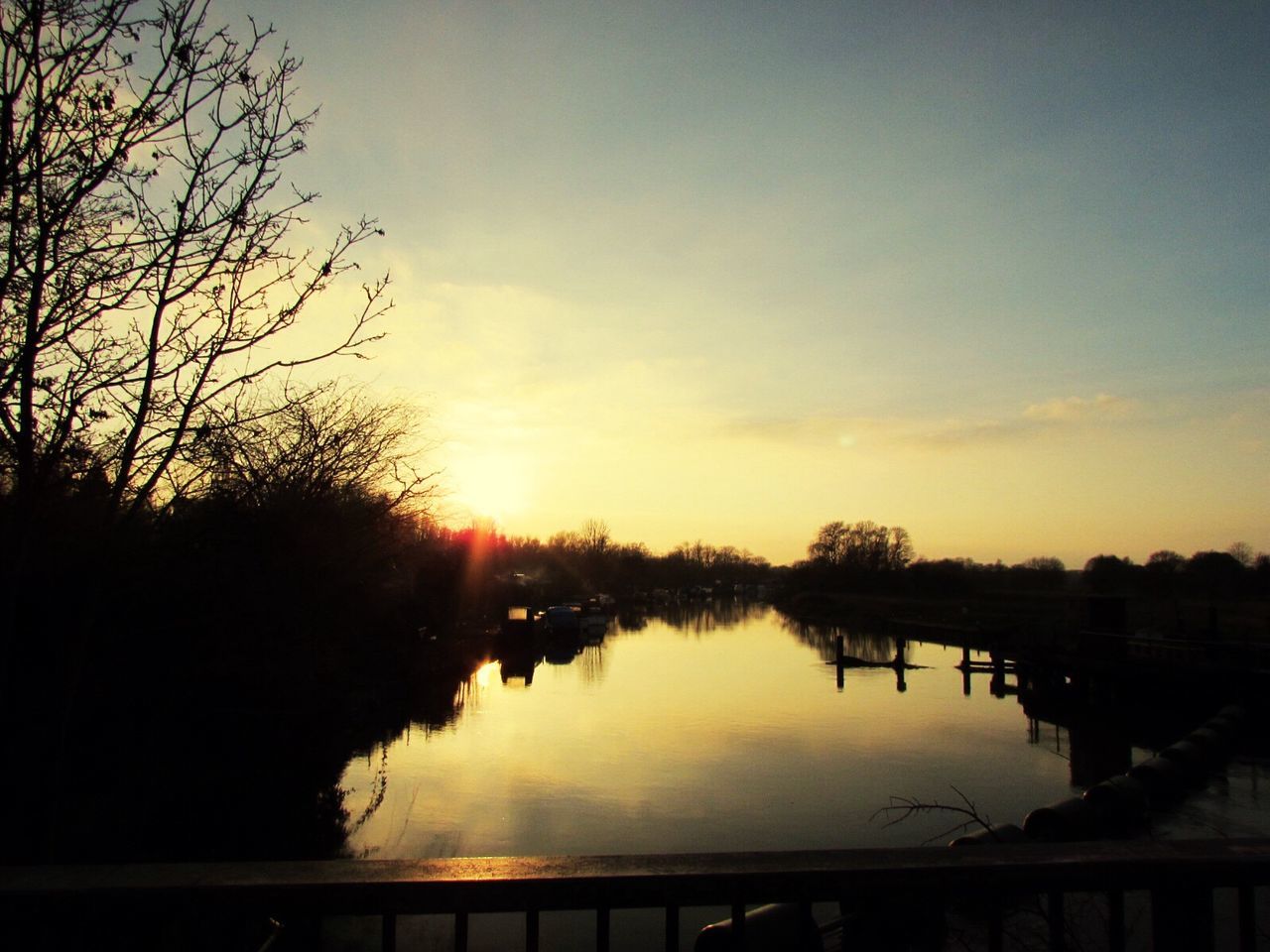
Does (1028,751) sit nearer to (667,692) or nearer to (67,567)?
(667,692)

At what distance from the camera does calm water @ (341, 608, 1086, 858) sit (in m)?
16.7

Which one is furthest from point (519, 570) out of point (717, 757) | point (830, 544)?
point (717, 757)

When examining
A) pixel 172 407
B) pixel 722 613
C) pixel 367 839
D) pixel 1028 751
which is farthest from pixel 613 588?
pixel 172 407

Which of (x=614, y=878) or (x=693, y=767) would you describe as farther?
(x=693, y=767)

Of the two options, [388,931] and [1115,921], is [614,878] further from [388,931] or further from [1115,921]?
[1115,921]

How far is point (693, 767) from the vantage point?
22.9 metres

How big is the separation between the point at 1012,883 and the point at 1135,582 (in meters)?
94.7

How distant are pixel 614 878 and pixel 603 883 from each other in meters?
0.03

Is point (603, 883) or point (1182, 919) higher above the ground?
point (603, 883)

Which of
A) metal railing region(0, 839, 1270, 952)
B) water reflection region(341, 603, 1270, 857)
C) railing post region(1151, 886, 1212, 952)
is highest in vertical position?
metal railing region(0, 839, 1270, 952)

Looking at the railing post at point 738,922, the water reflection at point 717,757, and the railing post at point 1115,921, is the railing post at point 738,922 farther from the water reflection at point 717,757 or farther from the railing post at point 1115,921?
the water reflection at point 717,757

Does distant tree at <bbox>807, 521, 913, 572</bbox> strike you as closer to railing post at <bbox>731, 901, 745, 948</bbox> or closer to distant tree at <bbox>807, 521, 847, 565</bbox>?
distant tree at <bbox>807, 521, 847, 565</bbox>

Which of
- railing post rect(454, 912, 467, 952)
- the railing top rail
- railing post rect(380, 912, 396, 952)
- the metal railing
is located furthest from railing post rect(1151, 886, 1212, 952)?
railing post rect(380, 912, 396, 952)

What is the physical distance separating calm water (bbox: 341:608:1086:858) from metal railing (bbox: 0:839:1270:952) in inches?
289
